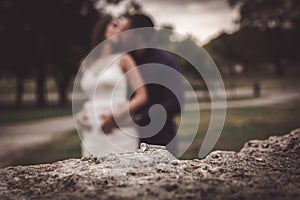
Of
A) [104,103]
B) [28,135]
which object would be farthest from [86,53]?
[104,103]

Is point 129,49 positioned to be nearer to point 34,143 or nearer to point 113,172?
point 113,172

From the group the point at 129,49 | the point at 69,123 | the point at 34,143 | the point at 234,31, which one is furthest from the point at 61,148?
the point at 234,31

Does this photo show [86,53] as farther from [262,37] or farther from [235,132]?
[262,37]

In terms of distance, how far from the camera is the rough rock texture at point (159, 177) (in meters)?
1.42

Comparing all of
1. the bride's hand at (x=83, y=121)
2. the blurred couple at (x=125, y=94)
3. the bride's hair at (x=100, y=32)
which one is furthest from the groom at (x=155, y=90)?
the bride's hand at (x=83, y=121)

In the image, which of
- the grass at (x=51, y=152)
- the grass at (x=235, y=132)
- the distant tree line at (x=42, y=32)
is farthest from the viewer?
the distant tree line at (x=42, y=32)

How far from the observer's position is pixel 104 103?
4090mm

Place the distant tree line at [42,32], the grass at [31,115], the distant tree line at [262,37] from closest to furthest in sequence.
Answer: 1. the distant tree line at [262,37]
2. the grass at [31,115]
3. the distant tree line at [42,32]

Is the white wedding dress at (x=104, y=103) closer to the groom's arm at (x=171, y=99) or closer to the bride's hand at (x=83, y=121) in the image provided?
the bride's hand at (x=83, y=121)

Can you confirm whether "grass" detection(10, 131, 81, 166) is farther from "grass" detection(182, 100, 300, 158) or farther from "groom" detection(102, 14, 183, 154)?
"groom" detection(102, 14, 183, 154)

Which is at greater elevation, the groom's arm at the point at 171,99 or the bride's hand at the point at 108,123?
the groom's arm at the point at 171,99

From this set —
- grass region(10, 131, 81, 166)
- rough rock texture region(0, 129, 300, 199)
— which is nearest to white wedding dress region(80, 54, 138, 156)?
rough rock texture region(0, 129, 300, 199)

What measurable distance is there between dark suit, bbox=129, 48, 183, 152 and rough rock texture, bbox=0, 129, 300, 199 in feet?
4.03

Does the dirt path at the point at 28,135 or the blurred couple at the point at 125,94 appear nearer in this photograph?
the blurred couple at the point at 125,94
